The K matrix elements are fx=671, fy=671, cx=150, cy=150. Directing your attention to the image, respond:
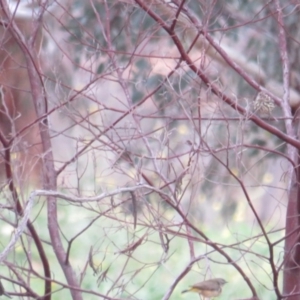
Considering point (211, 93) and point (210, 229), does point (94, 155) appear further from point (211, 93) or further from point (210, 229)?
point (210, 229)

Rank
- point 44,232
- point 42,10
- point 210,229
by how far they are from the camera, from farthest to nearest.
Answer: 1. point 210,229
2. point 44,232
3. point 42,10

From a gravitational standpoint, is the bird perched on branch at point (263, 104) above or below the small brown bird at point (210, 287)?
above

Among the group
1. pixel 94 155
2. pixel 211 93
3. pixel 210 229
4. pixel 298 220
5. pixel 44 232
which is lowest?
pixel 298 220

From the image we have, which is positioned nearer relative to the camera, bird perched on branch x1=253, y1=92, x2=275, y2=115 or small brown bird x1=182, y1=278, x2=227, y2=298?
bird perched on branch x1=253, y1=92, x2=275, y2=115

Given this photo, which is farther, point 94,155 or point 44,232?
point 44,232

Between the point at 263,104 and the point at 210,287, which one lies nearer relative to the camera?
the point at 263,104

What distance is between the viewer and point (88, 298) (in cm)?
477

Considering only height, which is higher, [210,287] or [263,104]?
[263,104]

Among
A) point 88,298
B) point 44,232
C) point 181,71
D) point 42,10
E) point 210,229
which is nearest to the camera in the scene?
point 181,71

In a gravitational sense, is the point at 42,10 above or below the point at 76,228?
below

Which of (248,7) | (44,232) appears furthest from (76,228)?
(248,7)

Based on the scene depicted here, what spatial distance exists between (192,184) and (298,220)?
1.32 ft

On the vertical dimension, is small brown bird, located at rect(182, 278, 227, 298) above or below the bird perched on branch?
below

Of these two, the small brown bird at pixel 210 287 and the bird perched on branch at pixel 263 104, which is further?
the small brown bird at pixel 210 287
